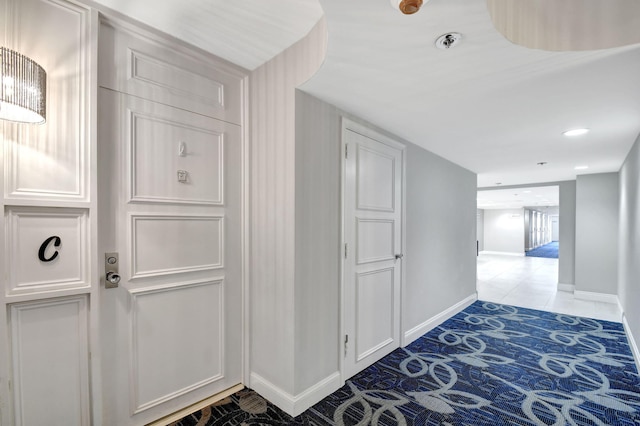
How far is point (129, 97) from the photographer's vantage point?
176cm

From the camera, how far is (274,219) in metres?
2.10

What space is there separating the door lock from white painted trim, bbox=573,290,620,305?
23.0 feet

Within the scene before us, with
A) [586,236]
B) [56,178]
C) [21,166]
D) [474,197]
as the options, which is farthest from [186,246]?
[586,236]

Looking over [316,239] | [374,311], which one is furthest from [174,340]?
[374,311]

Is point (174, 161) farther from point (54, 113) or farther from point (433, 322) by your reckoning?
point (433, 322)

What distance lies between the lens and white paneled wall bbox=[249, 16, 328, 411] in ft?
6.52

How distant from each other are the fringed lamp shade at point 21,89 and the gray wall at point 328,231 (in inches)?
51.8

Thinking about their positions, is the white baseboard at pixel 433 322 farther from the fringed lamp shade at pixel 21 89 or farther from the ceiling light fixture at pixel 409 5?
the fringed lamp shade at pixel 21 89

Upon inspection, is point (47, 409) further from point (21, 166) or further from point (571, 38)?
point (571, 38)

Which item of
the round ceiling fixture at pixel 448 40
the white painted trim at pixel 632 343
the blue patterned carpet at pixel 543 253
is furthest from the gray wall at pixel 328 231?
the blue patterned carpet at pixel 543 253

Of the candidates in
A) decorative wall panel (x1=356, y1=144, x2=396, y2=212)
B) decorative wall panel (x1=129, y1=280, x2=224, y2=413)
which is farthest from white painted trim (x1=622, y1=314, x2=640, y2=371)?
decorative wall panel (x1=129, y1=280, x2=224, y2=413)

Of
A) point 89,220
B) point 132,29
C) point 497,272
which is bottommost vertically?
point 497,272

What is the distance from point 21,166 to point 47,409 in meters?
1.25

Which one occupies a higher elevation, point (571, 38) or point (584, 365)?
point (571, 38)
